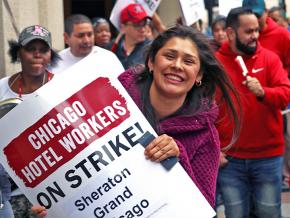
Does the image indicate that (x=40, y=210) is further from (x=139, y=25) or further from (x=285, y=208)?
(x=285, y=208)

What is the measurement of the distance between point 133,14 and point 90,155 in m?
4.13

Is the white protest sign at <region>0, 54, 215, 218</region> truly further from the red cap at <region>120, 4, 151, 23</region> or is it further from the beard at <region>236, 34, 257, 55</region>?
the red cap at <region>120, 4, 151, 23</region>

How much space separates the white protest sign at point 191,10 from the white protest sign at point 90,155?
461cm

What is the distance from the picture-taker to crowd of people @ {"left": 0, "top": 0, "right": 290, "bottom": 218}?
3.21 m

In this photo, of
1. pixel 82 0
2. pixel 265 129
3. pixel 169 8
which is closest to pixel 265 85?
pixel 265 129

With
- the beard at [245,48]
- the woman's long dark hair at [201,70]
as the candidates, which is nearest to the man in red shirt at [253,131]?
the beard at [245,48]

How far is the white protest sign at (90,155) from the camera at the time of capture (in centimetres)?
301

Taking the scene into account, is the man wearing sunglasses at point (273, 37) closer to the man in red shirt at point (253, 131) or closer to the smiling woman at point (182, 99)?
the man in red shirt at point (253, 131)

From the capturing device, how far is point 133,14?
700 centimetres

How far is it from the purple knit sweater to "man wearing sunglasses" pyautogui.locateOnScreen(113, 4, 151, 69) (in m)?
3.34

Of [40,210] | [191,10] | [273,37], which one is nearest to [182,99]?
[40,210]

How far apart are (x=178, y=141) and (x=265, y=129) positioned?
2.45 meters

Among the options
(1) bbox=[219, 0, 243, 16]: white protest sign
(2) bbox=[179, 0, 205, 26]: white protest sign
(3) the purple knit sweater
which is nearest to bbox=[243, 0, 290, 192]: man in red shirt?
(1) bbox=[219, 0, 243, 16]: white protest sign

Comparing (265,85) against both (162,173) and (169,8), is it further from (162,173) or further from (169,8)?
(169,8)
